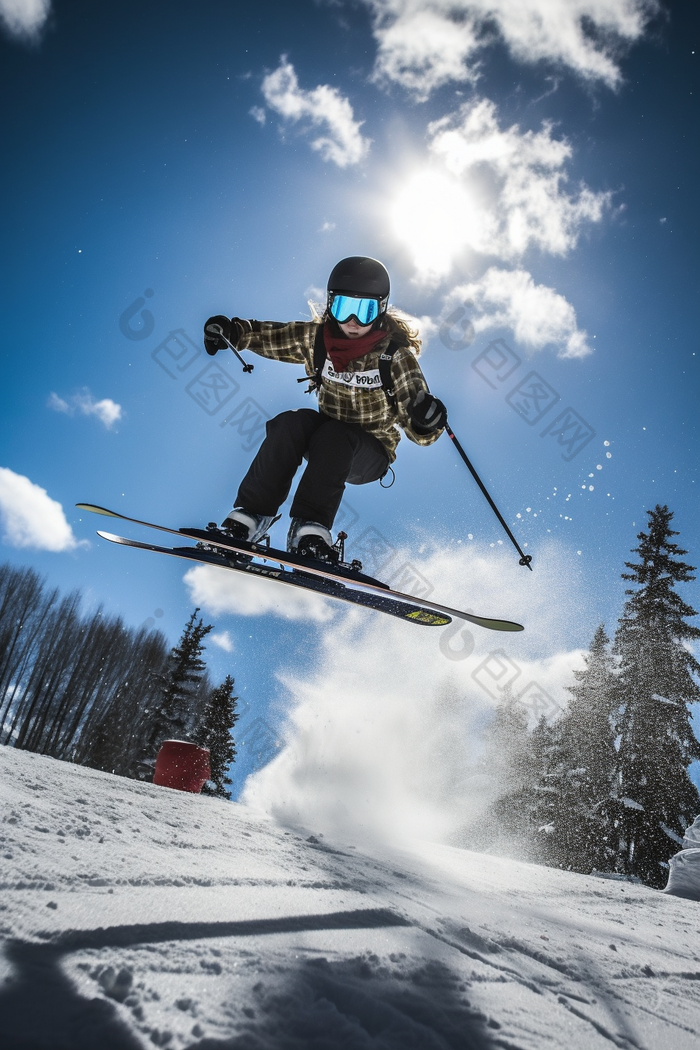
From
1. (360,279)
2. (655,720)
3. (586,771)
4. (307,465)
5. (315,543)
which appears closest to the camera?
(315,543)

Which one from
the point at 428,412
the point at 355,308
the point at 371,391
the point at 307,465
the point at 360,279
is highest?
the point at 360,279

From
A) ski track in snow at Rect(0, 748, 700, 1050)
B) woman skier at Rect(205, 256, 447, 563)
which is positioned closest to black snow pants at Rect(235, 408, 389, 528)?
woman skier at Rect(205, 256, 447, 563)

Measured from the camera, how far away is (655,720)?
13.4m

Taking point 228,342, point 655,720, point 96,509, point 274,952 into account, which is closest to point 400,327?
point 228,342

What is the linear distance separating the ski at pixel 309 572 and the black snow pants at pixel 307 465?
1.05 ft

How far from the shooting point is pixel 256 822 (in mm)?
3533

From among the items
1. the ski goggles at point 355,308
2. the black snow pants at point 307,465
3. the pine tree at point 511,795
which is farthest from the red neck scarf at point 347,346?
the pine tree at point 511,795

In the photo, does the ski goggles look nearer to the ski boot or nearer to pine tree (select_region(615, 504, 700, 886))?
the ski boot

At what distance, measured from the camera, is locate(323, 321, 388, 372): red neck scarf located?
157 inches

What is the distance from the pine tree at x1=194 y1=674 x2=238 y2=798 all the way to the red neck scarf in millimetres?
22360

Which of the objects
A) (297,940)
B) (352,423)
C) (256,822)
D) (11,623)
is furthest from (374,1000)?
(11,623)

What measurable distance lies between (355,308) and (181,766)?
5780 mm

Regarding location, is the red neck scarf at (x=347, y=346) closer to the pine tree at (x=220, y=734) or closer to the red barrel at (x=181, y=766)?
the red barrel at (x=181, y=766)

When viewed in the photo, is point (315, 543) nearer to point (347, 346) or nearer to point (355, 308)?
point (347, 346)
